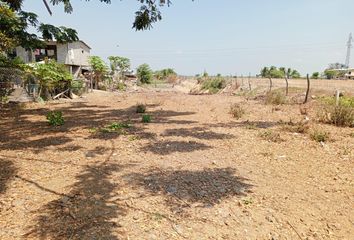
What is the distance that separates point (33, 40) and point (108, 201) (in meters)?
9.12

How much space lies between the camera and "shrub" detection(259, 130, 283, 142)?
6455 millimetres

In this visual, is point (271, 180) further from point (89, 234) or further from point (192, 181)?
point (89, 234)

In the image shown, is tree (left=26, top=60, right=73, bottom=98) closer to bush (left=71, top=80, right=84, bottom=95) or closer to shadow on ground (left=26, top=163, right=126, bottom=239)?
bush (left=71, top=80, right=84, bottom=95)

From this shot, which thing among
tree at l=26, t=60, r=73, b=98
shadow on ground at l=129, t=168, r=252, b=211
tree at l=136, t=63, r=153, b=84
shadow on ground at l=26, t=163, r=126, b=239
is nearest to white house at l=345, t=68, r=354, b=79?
tree at l=136, t=63, r=153, b=84

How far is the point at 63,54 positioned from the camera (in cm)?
2581

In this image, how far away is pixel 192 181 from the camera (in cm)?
407

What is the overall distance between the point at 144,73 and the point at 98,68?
42.8 ft

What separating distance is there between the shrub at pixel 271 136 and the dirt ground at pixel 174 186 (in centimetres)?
14

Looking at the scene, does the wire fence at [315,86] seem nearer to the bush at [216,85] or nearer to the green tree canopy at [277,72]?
the bush at [216,85]

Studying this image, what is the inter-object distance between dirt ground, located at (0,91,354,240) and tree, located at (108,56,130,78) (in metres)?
24.9

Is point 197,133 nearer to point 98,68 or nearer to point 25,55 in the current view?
point 98,68

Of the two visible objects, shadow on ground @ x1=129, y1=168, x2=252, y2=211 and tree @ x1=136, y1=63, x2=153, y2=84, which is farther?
tree @ x1=136, y1=63, x2=153, y2=84

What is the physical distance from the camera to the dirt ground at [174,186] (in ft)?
9.74

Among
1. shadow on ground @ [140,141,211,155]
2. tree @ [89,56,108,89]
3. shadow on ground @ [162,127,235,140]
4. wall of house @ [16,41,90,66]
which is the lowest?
shadow on ground @ [140,141,211,155]
